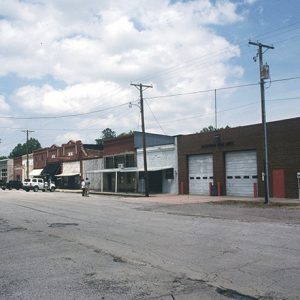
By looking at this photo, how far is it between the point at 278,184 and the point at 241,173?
13.2ft

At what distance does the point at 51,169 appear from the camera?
71.7m

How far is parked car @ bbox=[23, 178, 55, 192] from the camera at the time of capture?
59.5m

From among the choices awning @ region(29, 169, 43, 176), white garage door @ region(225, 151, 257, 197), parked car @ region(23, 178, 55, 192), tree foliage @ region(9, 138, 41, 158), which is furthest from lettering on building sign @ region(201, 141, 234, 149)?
tree foliage @ region(9, 138, 41, 158)

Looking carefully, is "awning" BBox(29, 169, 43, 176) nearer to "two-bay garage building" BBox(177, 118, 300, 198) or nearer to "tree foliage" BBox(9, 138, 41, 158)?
"two-bay garage building" BBox(177, 118, 300, 198)

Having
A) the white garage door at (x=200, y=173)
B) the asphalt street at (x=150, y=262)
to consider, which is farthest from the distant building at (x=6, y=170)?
the asphalt street at (x=150, y=262)

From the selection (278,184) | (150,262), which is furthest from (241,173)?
(150,262)

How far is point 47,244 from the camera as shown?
38.7 feet

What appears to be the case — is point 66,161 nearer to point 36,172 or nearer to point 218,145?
point 36,172

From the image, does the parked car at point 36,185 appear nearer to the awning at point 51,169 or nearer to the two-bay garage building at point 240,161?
the awning at point 51,169

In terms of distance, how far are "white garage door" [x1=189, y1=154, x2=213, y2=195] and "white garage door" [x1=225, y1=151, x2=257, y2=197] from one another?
2.11m

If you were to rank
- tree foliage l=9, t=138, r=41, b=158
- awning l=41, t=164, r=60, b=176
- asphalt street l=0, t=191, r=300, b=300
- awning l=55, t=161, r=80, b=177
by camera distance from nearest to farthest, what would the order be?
asphalt street l=0, t=191, r=300, b=300 → awning l=55, t=161, r=80, b=177 → awning l=41, t=164, r=60, b=176 → tree foliage l=9, t=138, r=41, b=158

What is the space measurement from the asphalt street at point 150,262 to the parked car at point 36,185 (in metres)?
44.9

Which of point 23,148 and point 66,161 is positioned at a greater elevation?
point 23,148

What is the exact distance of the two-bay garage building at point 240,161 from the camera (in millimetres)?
32438
